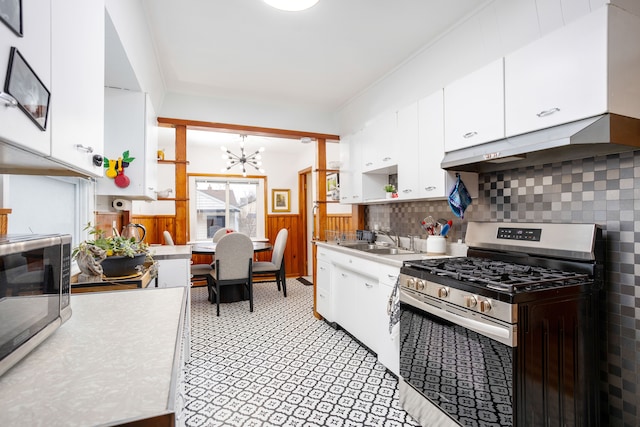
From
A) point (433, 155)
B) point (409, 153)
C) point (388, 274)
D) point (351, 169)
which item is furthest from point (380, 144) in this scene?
point (388, 274)

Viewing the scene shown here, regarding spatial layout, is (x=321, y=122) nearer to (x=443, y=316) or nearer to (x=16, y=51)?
(x=443, y=316)

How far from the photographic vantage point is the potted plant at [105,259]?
171cm

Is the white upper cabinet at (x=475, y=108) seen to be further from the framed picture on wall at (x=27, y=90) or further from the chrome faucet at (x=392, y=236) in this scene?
the framed picture on wall at (x=27, y=90)

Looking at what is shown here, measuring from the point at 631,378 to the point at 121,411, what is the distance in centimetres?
217

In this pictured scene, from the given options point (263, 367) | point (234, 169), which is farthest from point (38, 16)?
point (234, 169)

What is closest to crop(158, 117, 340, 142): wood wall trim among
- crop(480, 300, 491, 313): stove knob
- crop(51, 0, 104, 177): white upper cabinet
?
crop(51, 0, 104, 177): white upper cabinet

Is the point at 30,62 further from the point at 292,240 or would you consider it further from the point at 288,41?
the point at 292,240

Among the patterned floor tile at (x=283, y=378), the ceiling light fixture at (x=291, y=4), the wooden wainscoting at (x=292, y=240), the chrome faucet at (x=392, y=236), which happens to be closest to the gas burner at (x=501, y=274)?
the patterned floor tile at (x=283, y=378)

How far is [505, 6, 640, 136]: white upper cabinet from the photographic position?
4.68 feet

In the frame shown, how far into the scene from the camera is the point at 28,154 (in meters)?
0.79

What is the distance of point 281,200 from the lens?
6.41 meters

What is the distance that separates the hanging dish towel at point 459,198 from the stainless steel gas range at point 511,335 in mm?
397

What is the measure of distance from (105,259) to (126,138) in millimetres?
1211

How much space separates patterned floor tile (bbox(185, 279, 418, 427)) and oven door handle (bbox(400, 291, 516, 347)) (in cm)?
67
